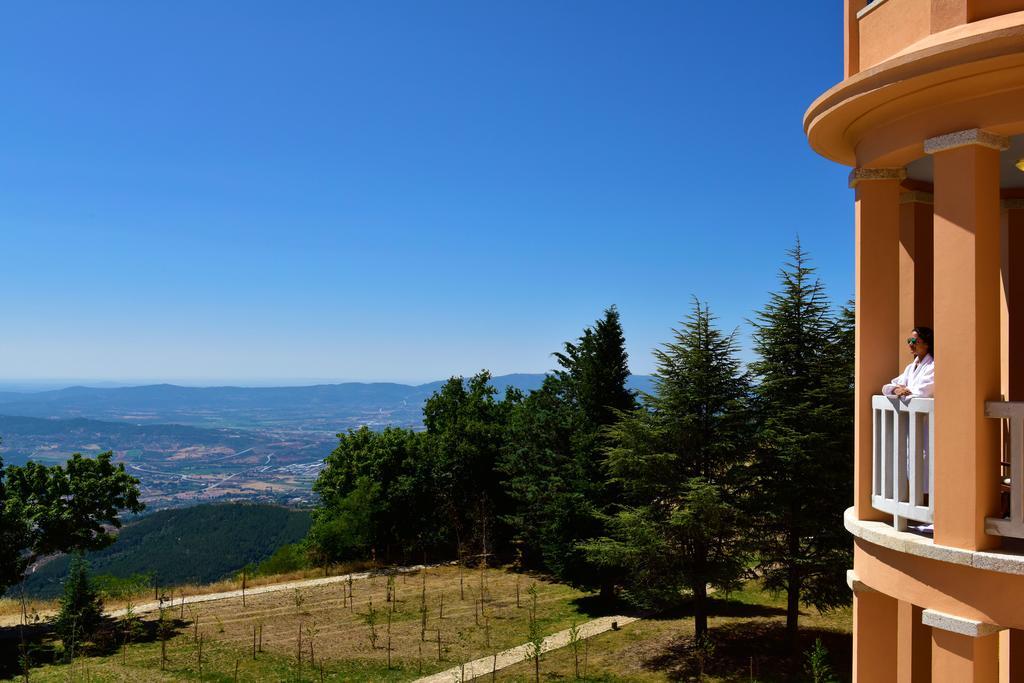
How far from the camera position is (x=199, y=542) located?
230ft

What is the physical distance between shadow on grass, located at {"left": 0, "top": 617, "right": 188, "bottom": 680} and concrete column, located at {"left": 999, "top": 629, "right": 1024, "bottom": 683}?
16245 mm

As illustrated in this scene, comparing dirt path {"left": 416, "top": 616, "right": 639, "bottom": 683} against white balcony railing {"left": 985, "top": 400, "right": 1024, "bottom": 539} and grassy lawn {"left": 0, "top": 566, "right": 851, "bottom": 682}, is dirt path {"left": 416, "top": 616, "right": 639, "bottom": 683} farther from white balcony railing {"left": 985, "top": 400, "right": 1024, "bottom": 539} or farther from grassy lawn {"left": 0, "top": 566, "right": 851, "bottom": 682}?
white balcony railing {"left": 985, "top": 400, "right": 1024, "bottom": 539}

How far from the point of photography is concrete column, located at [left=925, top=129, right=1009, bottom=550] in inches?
185

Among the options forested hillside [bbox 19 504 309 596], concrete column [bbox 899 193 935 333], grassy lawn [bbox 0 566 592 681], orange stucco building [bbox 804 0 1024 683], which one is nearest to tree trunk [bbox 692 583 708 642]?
grassy lawn [bbox 0 566 592 681]

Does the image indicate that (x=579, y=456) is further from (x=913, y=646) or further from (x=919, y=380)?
(x=919, y=380)

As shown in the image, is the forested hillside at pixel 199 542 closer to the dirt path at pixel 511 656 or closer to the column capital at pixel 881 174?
the dirt path at pixel 511 656

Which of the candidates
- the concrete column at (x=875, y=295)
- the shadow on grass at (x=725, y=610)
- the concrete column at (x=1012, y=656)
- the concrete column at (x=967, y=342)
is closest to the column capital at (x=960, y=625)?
the concrete column at (x=967, y=342)

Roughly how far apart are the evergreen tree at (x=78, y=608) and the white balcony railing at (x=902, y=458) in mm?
17189

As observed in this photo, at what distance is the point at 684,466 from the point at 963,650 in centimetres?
1085

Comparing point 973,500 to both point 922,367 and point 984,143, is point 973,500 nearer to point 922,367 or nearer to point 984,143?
point 922,367

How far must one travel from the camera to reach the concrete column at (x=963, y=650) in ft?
15.4

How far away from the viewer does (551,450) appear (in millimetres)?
20047

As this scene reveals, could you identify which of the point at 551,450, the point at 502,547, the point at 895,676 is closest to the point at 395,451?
the point at 502,547

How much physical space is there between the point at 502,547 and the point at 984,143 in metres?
23.4
